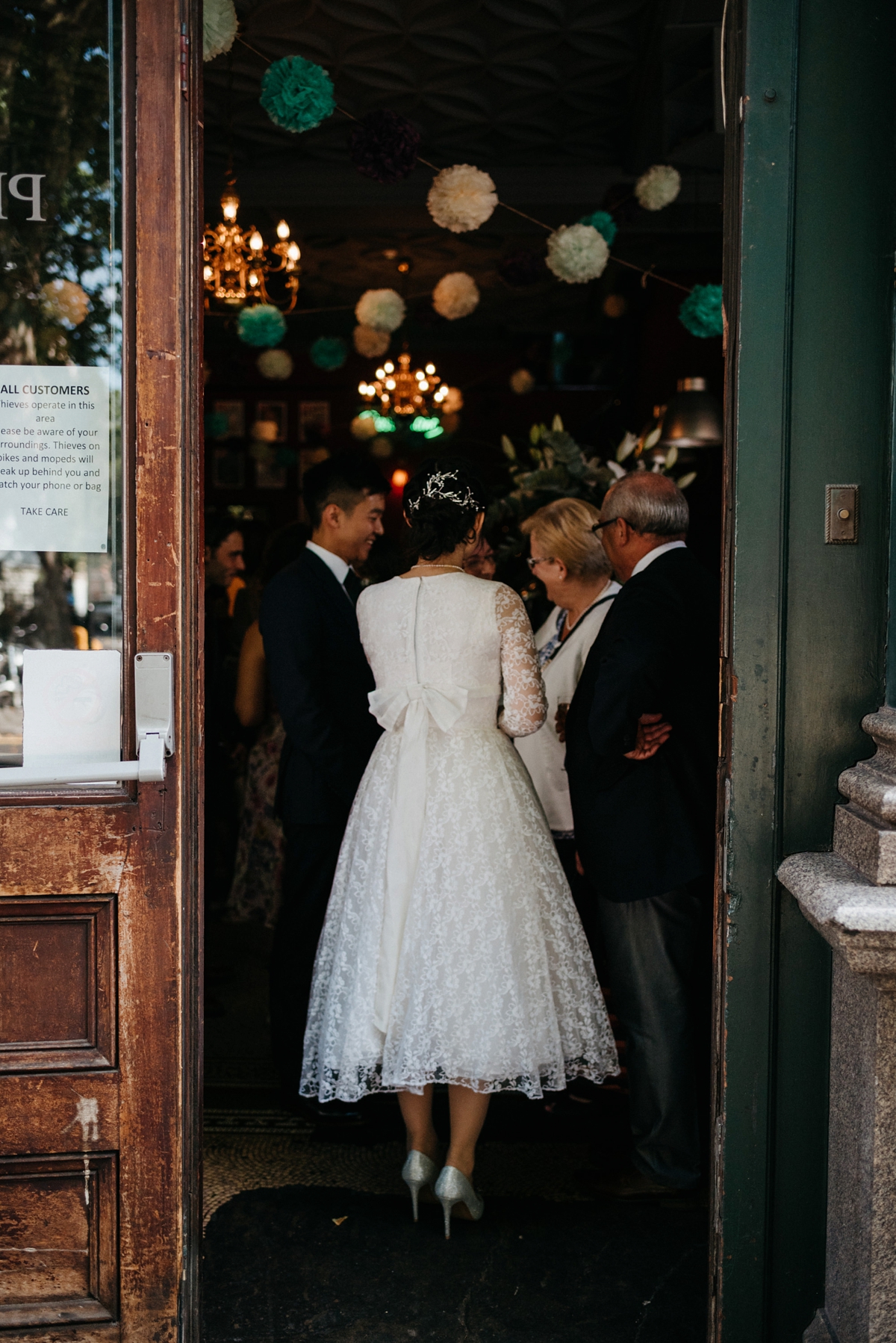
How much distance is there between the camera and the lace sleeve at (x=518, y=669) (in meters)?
2.67

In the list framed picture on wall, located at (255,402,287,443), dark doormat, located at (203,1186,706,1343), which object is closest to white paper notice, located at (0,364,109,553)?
dark doormat, located at (203,1186,706,1343)

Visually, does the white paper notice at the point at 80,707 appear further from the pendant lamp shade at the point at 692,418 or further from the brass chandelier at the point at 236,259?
the pendant lamp shade at the point at 692,418

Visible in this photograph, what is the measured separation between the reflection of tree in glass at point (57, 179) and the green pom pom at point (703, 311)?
361 cm

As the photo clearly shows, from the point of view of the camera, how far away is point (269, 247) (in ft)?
16.4

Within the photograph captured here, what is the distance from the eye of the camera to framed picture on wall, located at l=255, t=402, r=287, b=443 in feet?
33.4

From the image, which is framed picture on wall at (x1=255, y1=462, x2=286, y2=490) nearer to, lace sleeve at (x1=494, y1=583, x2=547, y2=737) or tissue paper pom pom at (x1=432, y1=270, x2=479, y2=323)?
tissue paper pom pom at (x1=432, y1=270, x2=479, y2=323)

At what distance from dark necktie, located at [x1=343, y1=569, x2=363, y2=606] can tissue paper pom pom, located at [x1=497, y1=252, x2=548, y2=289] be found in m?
2.57

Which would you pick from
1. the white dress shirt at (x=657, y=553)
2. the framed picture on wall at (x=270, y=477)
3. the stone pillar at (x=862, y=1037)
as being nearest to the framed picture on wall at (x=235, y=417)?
the framed picture on wall at (x=270, y=477)

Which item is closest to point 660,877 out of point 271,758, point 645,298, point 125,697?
point 125,697

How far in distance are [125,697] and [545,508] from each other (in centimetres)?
179

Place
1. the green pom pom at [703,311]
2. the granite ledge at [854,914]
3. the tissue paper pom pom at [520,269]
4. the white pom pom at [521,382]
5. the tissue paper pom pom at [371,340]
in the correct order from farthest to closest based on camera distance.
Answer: the white pom pom at [521,382] < the tissue paper pom pom at [371,340] < the tissue paper pom pom at [520,269] < the green pom pom at [703,311] < the granite ledge at [854,914]

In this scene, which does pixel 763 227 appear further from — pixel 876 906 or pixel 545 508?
pixel 545 508

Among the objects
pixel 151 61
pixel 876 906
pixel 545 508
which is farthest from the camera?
pixel 545 508

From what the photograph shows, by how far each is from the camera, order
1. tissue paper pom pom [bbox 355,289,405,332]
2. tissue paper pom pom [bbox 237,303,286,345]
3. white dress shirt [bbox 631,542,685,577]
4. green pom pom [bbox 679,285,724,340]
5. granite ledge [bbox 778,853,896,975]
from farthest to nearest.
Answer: tissue paper pom pom [bbox 355,289,405,332] < tissue paper pom pom [bbox 237,303,286,345] < green pom pom [bbox 679,285,724,340] < white dress shirt [bbox 631,542,685,577] < granite ledge [bbox 778,853,896,975]
